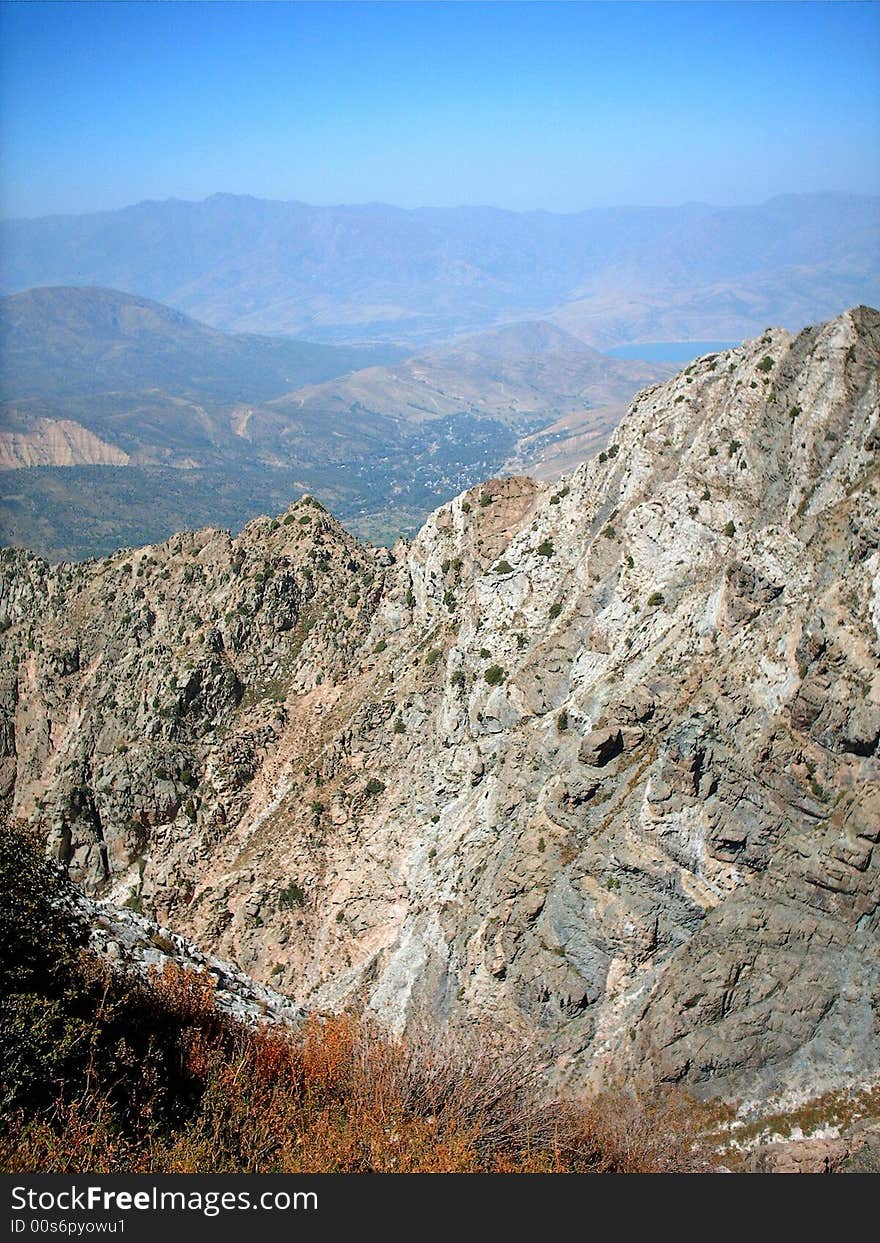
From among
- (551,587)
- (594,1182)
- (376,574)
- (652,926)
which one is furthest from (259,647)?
(594,1182)

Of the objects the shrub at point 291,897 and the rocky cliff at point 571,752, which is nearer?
the rocky cliff at point 571,752

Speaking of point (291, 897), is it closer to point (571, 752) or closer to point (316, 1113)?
point (571, 752)

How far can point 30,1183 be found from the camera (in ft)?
50.2

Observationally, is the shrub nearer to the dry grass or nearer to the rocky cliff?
the rocky cliff

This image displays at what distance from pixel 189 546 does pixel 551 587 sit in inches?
1515

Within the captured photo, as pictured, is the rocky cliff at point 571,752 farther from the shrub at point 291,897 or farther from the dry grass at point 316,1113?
the dry grass at point 316,1113

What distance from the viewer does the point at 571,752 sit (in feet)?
111

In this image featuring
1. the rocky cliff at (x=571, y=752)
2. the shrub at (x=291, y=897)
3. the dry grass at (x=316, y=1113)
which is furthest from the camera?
the shrub at (x=291, y=897)

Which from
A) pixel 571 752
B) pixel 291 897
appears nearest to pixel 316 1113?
pixel 571 752

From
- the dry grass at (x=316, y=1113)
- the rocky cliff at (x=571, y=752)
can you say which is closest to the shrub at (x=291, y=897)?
the rocky cliff at (x=571, y=752)

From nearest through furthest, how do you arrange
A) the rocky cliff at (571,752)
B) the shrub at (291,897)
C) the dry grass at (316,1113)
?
the dry grass at (316,1113) → the rocky cliff at (571,752) → the shrub at (291,897)

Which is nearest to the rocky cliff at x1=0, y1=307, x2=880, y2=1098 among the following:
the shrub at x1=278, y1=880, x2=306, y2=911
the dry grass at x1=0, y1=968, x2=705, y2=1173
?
the shrub at x1=278, y1=880, x2=306, y2=911

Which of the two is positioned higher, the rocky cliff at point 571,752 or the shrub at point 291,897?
the rocky cliff at point 571,752

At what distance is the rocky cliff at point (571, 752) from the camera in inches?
1003
